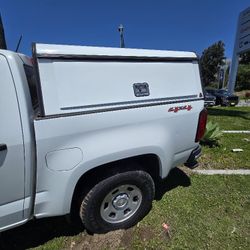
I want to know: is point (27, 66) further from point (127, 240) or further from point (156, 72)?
point (127, 240)

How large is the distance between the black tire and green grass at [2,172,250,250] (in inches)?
5.0

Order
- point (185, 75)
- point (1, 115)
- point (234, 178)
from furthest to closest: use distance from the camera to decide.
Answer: point (234, 178) → point (185, 75) → point (1, 115)

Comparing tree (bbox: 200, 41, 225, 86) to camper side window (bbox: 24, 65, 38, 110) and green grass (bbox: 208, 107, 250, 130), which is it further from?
camper side window (bbox: 24, 65, 38, 110)

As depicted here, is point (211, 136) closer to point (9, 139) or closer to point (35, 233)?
point (35, 233)

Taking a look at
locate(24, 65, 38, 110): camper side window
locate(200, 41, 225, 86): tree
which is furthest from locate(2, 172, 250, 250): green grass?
locate(200, 41, 225, 86): tree

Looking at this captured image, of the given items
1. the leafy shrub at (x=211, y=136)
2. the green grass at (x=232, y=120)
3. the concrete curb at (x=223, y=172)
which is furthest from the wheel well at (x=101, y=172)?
the green grass at (x=232, y=120)

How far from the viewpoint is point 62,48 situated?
7.68 ft

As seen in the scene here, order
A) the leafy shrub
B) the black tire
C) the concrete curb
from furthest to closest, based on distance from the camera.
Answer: the leafy shrub → the concrete curb → the black tire

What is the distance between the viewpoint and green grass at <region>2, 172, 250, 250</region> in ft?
9.36

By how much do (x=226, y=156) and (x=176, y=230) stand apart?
2.95 meters

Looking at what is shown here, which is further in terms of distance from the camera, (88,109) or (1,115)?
(88,109)

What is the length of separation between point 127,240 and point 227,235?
1.15 metres

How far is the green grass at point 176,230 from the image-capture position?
112 inches

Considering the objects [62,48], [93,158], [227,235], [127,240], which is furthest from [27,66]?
[227,235]
